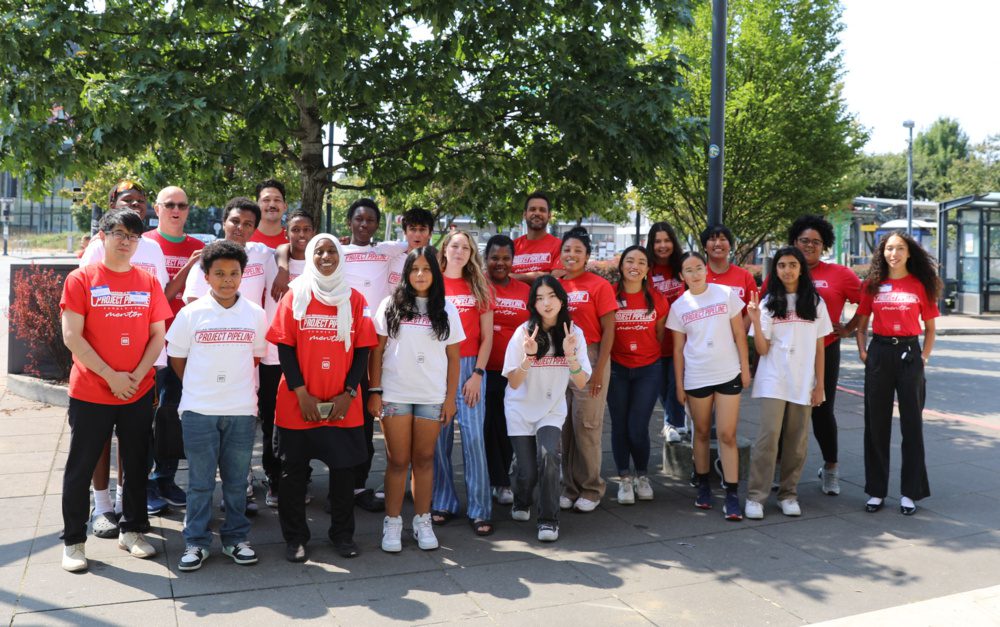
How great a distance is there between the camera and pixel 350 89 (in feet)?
21.6

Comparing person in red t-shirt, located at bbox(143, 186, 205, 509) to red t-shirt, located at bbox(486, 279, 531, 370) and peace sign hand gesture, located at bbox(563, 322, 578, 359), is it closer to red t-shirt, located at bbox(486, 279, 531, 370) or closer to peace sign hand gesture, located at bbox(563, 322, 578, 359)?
red t-shirt, located at bbox(486, 279, 531, 370)

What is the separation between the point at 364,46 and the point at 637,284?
270 centimetres

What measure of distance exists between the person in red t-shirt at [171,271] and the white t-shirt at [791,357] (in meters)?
3.71

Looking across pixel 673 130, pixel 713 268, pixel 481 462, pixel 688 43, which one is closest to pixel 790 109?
pixel 688 43

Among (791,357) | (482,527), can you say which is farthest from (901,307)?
(482,527)

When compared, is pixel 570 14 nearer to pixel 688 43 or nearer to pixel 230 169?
pixel 230 169

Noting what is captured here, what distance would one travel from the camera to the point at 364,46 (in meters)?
6.24

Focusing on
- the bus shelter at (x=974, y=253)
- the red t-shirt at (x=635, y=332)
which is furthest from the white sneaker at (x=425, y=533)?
the bus shelter at (x=974, y=253)

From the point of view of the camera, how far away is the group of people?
441cm

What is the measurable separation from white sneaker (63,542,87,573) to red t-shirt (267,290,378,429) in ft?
3.86

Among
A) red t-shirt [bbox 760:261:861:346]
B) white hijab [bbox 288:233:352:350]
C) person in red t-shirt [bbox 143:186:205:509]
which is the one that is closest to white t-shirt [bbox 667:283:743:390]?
red t-shirt [bbox 760:261:861:346]

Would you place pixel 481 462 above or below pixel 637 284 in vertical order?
below

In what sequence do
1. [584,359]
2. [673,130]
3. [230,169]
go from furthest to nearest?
1. [230,169]
2. [673,130]
3. [584,359]

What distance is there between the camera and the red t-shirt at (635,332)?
18.5ft
